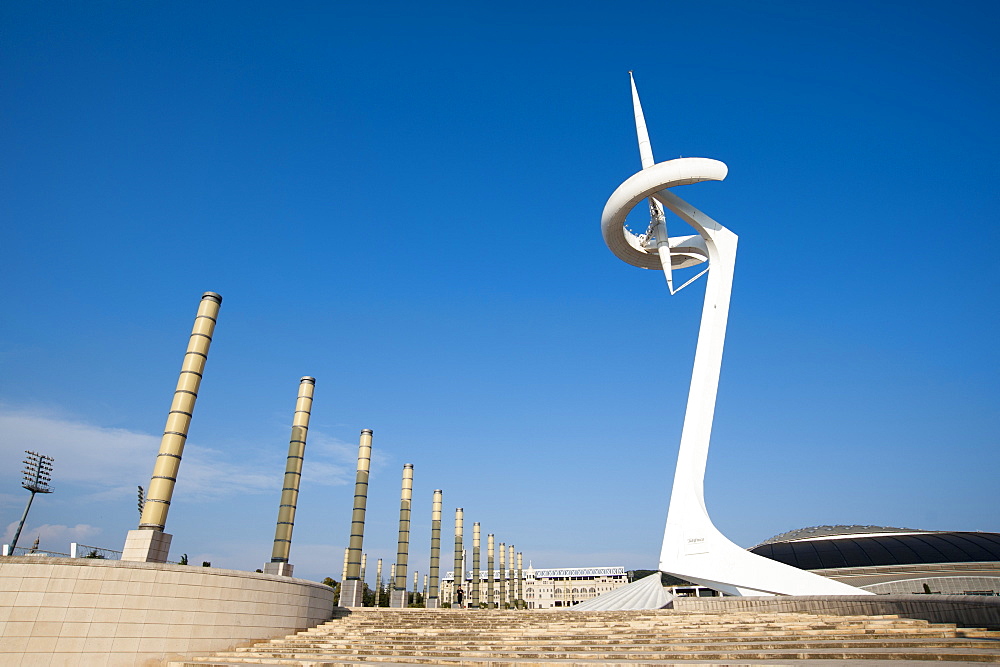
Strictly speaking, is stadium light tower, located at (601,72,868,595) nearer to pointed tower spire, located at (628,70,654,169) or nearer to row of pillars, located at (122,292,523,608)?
pointed tower spire, located at (628,70,654,169)

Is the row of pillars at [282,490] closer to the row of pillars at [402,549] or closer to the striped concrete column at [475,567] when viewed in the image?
the row of pillars at [402,549]

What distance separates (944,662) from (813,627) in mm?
5529

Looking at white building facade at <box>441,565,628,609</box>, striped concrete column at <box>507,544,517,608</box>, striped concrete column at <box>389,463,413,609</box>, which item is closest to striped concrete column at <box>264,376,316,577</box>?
striped concrete column at <box>389,463,413,609</box>

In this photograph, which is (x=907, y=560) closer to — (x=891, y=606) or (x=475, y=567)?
(x=891, y=606)

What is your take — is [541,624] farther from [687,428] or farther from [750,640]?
[687,428]

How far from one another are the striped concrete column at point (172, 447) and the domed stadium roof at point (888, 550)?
3290cm

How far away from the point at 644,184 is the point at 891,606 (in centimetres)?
1716

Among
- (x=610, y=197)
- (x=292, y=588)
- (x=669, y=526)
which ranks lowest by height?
(x=292, y=588)

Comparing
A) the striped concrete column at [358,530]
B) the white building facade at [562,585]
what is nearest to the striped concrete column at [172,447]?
the striped concrete column at [358,530]

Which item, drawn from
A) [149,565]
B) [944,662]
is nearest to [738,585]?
[944,662]

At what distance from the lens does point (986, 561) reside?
3284 centimetres

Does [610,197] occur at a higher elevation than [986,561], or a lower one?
higher

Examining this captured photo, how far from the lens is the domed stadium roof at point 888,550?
33875 millimetres

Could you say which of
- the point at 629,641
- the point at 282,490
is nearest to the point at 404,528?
the point at 282,490
